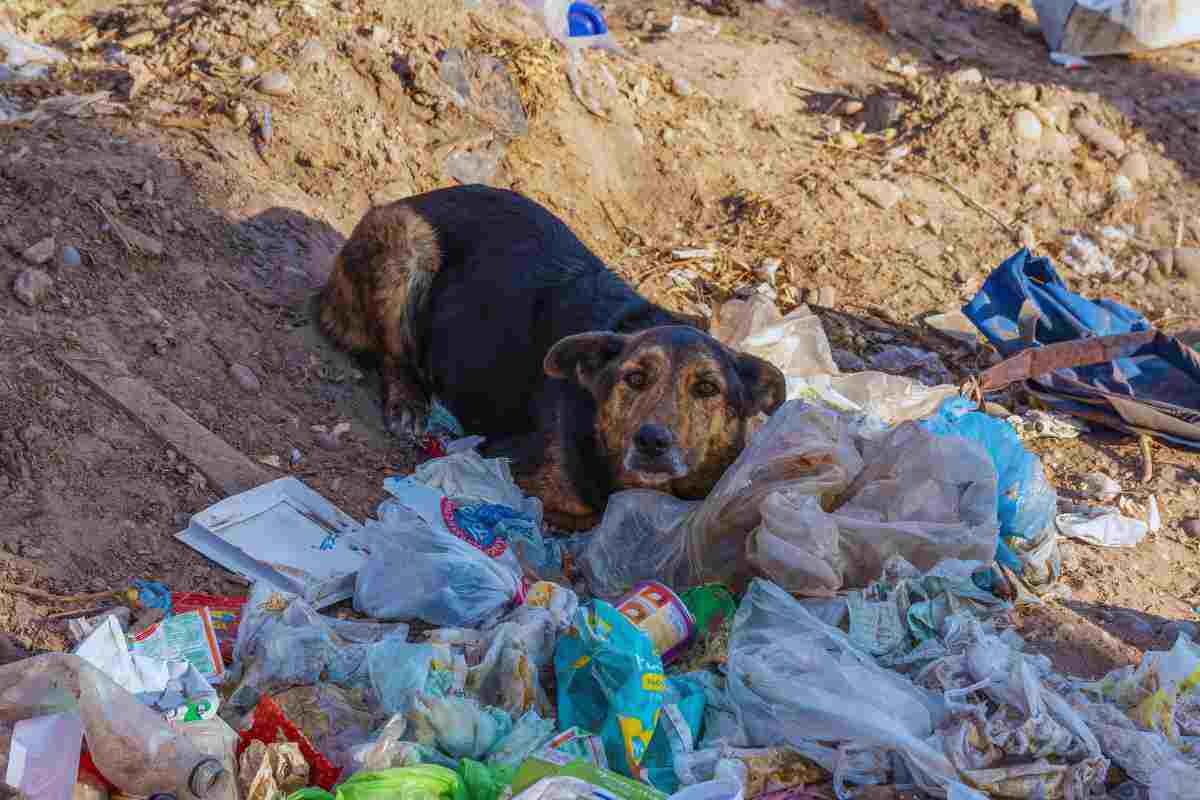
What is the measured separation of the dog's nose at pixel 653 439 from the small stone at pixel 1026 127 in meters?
4.90

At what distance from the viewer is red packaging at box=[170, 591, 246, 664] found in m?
3.48

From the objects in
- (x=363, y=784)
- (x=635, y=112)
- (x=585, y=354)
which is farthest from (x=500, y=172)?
(x=363, y=784)

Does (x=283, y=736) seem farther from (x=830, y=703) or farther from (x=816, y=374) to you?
(x=816, y=374)

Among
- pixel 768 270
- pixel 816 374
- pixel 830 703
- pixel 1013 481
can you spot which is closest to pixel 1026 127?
pixel 768 270

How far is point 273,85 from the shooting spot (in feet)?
21.0

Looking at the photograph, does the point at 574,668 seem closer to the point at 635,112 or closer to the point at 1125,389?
the point at 1125,389

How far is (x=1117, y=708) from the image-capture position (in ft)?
11.6

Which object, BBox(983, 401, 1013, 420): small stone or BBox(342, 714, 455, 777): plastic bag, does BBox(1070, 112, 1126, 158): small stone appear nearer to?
BBox(983, 401, 1013, 420): small stone

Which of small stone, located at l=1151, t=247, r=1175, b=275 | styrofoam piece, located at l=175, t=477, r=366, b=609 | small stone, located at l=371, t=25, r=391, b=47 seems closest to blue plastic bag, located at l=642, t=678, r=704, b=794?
styrofoam piece, located at l=175, t=477, r=366, b=609

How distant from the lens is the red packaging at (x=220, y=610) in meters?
3.48

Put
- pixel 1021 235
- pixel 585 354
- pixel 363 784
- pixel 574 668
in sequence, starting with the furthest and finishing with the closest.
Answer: pixel 1021 235, pixel 585 354, pixel 574 668, pixel 363 784

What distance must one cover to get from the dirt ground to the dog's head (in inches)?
39.0

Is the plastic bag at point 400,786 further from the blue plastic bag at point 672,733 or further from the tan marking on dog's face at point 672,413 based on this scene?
the tan marking on dog's face at point 672,413

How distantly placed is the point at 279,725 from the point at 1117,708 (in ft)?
7.85
